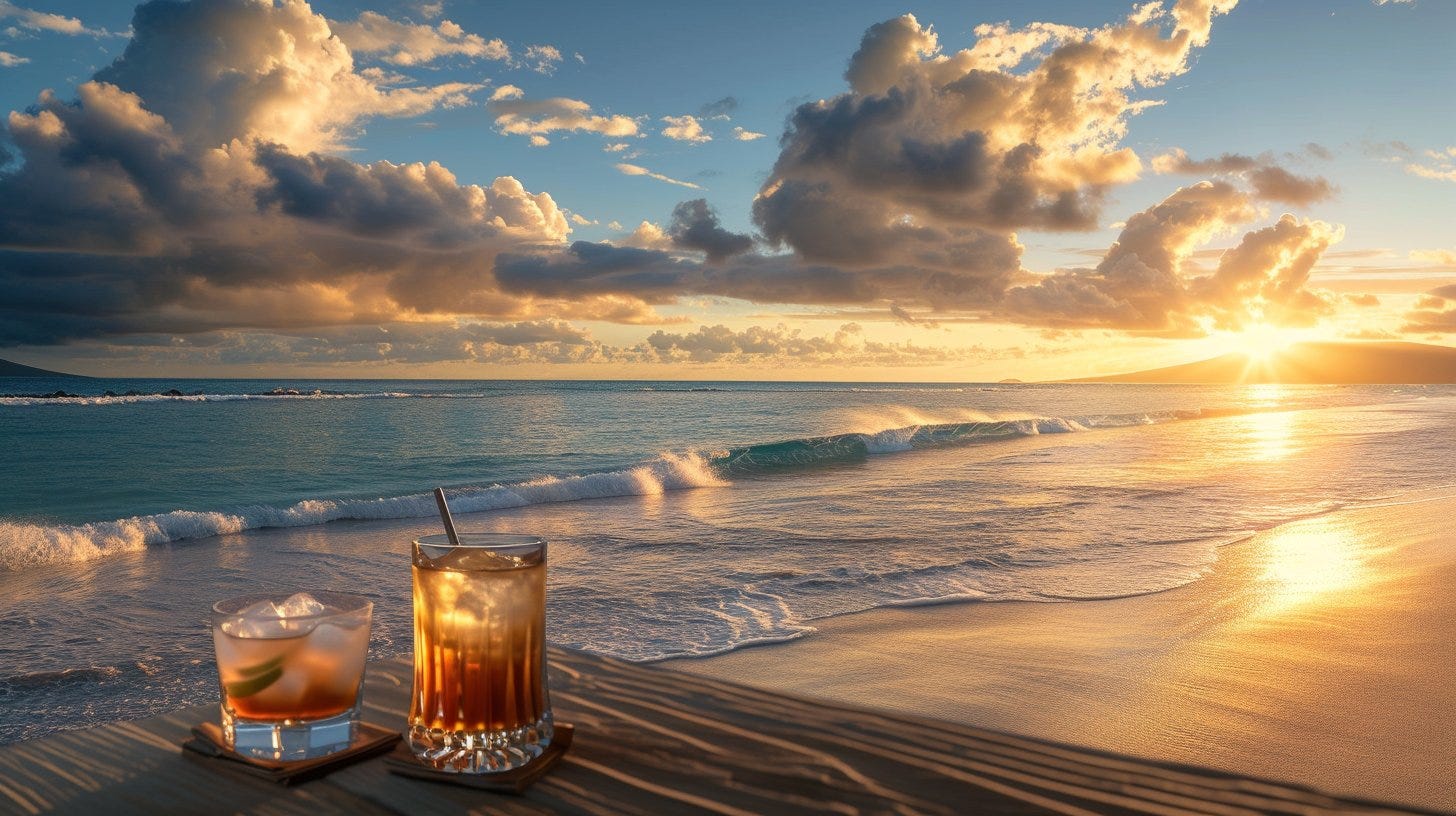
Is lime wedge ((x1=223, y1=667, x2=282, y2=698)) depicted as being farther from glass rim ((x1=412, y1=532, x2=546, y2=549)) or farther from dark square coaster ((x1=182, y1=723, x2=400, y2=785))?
glass rim ((x1=412, y1=532, x2=546, y2=549))

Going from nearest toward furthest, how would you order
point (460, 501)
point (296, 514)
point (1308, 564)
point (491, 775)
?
point (491, 775)
point (1308, 564)
point (296, 514)
point (460, 501)

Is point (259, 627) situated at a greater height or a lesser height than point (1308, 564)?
greater

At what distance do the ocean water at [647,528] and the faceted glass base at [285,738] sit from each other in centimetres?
309

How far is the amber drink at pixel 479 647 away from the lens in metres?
1.48

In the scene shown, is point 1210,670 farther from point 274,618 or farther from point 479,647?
point 274,618

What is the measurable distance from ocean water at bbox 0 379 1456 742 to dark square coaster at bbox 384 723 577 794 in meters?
3.07

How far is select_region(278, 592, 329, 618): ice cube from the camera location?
5.08ft

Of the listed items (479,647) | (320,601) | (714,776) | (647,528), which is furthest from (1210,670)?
(647,528)

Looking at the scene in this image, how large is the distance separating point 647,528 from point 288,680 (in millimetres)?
8061

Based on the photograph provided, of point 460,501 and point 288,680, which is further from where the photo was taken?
point 460,501

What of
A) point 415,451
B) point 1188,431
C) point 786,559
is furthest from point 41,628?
point 1188,431

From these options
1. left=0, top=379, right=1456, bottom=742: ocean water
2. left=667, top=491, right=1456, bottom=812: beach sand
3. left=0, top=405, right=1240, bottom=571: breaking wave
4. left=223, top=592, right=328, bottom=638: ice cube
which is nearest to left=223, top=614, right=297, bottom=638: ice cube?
left=223, top=592, right=328, bottom=638: ice cube

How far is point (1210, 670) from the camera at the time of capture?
400 cm

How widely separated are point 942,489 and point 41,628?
31.4 feet
